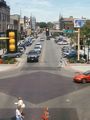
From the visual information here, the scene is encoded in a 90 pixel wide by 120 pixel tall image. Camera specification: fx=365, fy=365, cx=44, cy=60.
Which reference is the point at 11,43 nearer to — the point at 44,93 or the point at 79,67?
the point at 44,93

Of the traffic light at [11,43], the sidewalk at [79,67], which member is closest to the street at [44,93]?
the sidewalk at [79,67]

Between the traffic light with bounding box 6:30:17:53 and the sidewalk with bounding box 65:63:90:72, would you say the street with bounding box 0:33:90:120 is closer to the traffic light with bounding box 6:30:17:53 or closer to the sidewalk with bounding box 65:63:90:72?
the sidewalk with bounding box 65:63:90:72

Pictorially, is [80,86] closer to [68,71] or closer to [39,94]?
[39,94]

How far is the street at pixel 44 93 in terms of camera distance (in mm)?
24312

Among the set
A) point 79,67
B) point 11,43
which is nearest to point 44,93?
point 11,43

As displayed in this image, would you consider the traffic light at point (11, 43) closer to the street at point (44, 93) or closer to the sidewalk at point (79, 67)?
the street at point (44, 93)

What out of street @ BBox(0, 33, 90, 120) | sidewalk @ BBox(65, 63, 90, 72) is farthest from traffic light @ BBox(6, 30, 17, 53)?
sidewalk @ BBox(65, 63, 90, 72)

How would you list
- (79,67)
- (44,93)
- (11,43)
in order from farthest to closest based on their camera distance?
(79,67), (44,93), (11,43)

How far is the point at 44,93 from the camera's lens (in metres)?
32.0

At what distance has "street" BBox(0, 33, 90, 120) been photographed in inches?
957

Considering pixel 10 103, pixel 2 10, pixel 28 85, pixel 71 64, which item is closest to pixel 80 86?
pixel 28 85

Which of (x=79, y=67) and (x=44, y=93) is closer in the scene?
(x=44, y=93)

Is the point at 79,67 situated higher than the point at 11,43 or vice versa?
the point at 11,43

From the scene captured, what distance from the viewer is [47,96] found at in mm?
30531
